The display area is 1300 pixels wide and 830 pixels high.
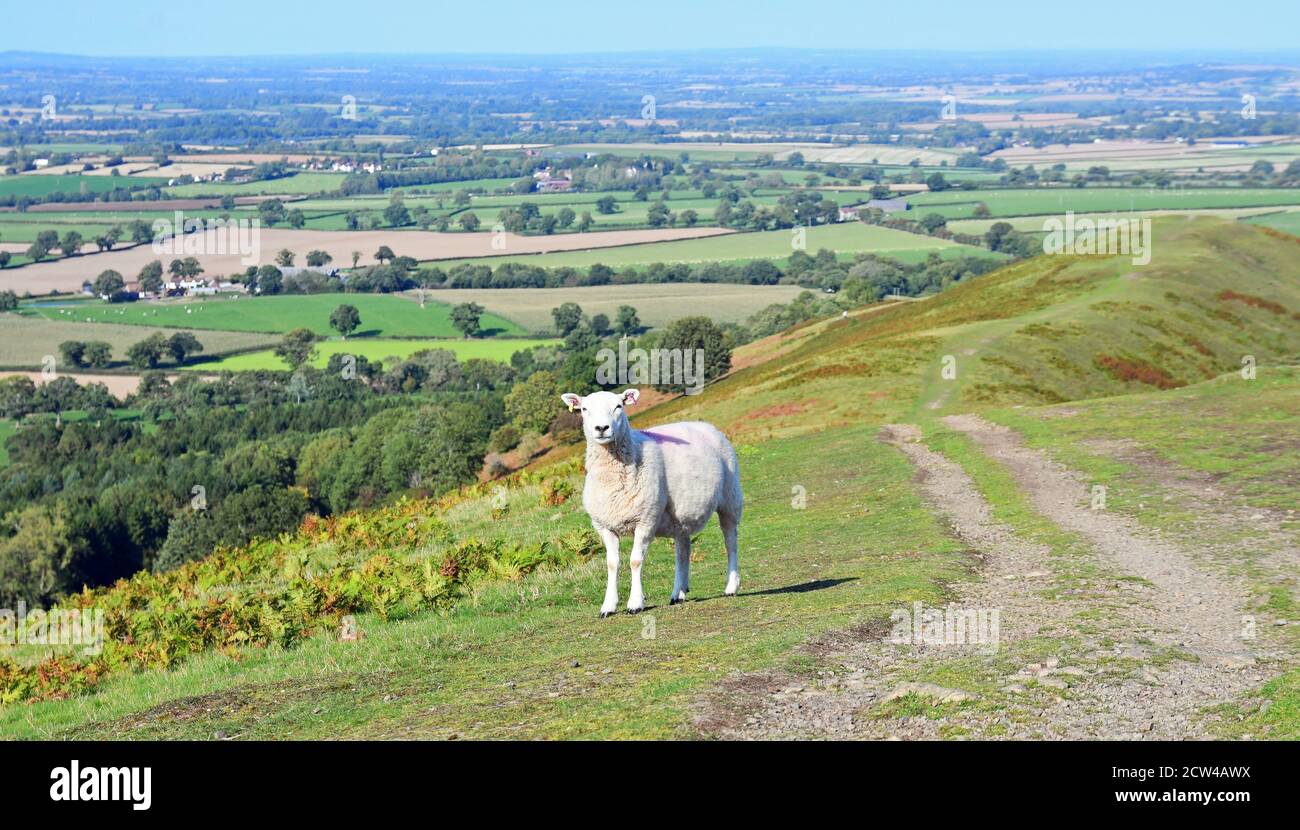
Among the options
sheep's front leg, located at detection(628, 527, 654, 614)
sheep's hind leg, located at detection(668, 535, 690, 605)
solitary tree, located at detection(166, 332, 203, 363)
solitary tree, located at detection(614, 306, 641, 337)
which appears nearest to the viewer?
sheep's front leg, located at detection(628, 527, 654, 614)

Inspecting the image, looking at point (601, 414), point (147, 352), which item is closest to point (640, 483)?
point (601, 414)

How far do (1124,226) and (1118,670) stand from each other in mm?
106911

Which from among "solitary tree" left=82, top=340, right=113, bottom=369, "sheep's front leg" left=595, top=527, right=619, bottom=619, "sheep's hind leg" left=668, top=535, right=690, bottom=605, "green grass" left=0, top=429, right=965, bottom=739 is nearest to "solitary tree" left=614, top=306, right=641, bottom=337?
"solitary tree" left=82, top=340, right=113, bottom=369

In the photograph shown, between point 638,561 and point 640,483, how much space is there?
1.25 metres

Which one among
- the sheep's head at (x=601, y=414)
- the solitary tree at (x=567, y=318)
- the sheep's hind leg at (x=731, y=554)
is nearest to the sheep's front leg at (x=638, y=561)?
the sheep's head at (x=601, y=414)

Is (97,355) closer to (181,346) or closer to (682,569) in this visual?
(181,346)

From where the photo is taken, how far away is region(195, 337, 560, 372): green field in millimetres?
182750

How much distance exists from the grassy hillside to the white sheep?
111cm

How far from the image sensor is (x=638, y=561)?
2316 centimetres

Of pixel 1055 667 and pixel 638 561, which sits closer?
pixel 1055 667

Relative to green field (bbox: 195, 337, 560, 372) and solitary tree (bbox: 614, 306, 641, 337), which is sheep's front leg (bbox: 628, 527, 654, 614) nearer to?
green field (bbox: 195, 337, 560, 372)

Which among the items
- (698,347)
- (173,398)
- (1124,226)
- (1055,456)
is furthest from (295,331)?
(1055,456)

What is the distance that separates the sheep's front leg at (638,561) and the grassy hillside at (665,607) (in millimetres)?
491

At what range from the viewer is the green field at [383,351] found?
182750mm
